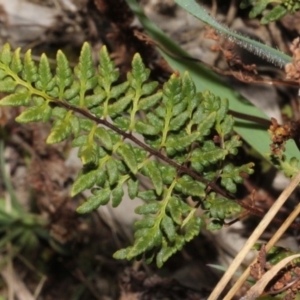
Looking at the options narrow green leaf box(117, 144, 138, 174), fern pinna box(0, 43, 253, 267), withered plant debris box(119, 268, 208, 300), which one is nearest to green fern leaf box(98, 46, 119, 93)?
fern pinna box(0, 43, 253, 267)

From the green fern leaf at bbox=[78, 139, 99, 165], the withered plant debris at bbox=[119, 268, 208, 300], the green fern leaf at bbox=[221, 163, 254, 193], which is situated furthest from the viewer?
the withered plant debris at bbox=[119, 268, 208, 300]

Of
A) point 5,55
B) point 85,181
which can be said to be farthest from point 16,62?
point 85,181

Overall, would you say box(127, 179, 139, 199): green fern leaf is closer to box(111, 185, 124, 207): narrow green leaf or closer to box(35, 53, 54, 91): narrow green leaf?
box(111, 185, 124, 207): narrow green leaf

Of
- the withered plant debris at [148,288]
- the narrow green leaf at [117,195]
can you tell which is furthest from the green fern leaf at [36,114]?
the withered plant debris at [148,288]

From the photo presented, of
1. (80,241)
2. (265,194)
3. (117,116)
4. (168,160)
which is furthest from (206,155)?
(80,241)

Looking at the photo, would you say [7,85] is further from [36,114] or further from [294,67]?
[294,67]

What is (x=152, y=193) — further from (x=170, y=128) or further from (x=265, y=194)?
(x=265, y=194)
